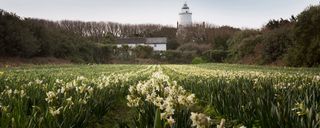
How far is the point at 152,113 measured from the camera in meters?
4.46

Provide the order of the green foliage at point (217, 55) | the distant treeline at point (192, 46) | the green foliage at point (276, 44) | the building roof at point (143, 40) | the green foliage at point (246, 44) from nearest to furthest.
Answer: the distant treeline at point (192, 46) < the green foliage at point (276, 44) < the green foliage at point (246, 44) < the green foliage at point (217, 55) < the building roof at point (143, 40)

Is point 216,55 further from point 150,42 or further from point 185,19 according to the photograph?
point 185,19

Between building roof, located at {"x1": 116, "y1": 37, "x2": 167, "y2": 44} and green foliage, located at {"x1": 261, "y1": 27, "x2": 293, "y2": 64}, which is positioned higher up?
building roof, located at {"x1": 116, "y1": 37, "x2": 167, "y2": 44}

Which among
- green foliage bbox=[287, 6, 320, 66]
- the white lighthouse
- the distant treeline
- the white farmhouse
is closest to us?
green foliage bbox=[287, 6, 320, 66]

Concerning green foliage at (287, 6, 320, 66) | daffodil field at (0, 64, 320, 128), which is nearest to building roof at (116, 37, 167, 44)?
green foliage at (287, 6, 320, 66)

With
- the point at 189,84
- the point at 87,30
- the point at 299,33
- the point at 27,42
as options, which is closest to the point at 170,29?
the point at 87,30

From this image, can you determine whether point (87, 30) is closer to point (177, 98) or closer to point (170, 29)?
point (170, 29)

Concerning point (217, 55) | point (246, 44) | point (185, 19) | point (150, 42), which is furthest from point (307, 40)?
point (185, 19)

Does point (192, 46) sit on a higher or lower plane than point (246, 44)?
higher

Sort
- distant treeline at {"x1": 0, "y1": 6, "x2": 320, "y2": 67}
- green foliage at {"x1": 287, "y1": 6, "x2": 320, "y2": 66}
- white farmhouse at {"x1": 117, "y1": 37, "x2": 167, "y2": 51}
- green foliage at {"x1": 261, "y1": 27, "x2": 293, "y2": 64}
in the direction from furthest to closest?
white farmhouse at {"x1": 117, "y1": 37, "x2": 167, "y2": 51} < green foliage at {"x1": 261, "y1": 27, "x2": 293, "y2": 64} < distant treeline at {"x1": 0, "y1": 6, "x2": 320, "y2": 67} < green foliage at {"x1": 287, "y1": 6, "x2": 320, "y2": 66}

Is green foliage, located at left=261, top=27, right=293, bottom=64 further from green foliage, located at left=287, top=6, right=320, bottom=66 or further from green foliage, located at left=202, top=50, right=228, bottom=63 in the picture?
green foliage, located at left=202, top=50, right=228, bottom=63

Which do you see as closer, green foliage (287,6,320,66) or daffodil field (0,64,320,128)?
daffodil field (0,64,320,128)

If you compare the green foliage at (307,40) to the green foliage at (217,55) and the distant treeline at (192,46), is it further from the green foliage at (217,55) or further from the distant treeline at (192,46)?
the green foliage at (217,55)

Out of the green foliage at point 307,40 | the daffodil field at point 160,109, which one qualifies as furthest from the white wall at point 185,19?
the daffodil field at point 160,109
